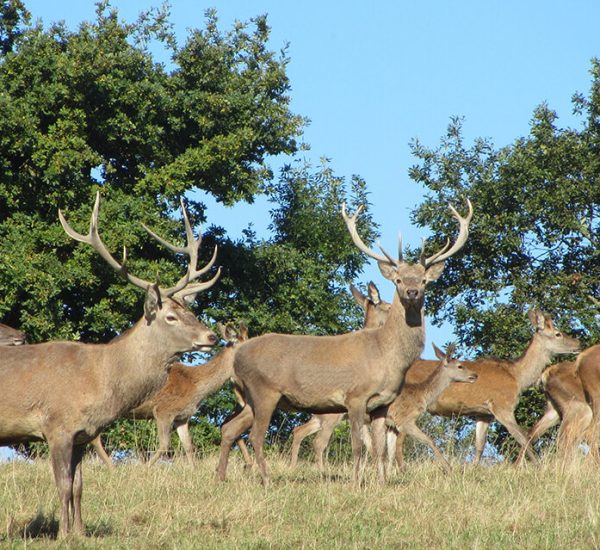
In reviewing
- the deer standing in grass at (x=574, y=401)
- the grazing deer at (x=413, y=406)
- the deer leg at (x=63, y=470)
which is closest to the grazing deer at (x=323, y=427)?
the grazing deer at (x=413, y=406)

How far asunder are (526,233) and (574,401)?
5.67 metres

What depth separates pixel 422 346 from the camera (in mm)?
12328

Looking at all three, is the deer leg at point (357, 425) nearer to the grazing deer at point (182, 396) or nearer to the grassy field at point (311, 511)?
the grassy field at point (311, 511)

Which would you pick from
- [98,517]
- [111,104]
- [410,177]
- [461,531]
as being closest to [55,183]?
[111,104]

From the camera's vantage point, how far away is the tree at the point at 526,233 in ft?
63.1

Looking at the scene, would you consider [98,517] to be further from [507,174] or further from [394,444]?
[507,174]

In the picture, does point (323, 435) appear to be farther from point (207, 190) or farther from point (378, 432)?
point (207, 190)

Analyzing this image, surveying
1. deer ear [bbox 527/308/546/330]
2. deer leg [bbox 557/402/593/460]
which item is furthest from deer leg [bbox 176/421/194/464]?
deer ear [bbox 527/308/546/330]

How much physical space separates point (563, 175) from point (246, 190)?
206 inches

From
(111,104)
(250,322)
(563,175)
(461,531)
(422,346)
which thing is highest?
(111,104)

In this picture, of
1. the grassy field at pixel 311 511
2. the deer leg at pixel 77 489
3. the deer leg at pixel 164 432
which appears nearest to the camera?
the grassy field at pixel 311 511

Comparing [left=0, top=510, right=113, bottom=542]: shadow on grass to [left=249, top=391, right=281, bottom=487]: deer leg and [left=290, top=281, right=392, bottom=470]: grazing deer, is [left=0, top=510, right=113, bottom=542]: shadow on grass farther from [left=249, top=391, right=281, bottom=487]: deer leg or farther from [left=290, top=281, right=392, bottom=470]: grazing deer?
[left=290, top=281, right=392, bottom=470]: grazing deer

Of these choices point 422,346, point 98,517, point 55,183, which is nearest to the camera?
point 98,517

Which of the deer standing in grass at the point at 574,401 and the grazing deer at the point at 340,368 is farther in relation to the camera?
the deer standing in grass at the point at 574,401
